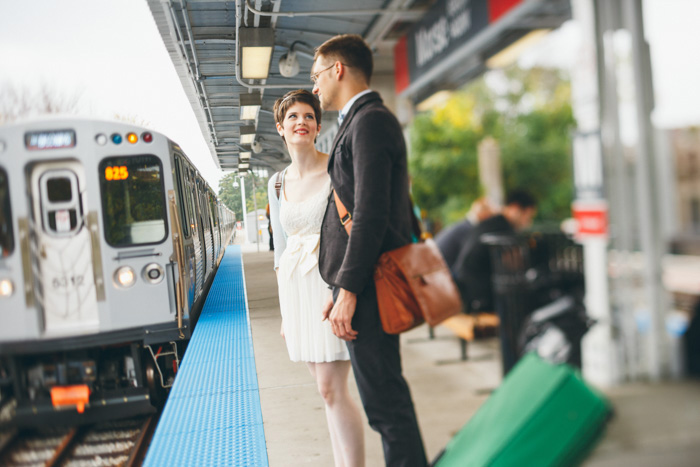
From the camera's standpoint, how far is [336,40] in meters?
1.67

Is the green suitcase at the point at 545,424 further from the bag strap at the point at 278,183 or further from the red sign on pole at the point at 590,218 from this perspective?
the bag strap at the point at 278,183

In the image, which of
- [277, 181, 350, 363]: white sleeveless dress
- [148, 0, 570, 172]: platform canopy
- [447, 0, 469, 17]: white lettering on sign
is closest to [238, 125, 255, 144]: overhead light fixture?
[148, 0, 570, 172]: platform canopy

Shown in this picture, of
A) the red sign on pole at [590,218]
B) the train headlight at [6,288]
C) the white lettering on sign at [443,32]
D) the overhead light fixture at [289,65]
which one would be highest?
the white lettering on sign at [443,32]

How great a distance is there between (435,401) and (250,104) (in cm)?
146

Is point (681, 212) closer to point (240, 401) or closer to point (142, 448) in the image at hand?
point (240, 401)

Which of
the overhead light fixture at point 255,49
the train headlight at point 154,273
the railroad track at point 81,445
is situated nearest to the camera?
the railroad track at point 81,445

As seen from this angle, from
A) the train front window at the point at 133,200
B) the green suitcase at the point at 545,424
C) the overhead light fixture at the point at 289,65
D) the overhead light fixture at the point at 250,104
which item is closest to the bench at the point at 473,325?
the green suitcase at the point at 545,424

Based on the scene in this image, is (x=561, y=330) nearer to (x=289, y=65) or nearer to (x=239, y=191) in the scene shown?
(x=239, y=191)

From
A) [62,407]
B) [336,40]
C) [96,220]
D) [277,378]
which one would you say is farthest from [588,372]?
[96,220]

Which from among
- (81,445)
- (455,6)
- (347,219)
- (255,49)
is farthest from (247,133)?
(81,445)

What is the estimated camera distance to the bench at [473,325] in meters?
2.02

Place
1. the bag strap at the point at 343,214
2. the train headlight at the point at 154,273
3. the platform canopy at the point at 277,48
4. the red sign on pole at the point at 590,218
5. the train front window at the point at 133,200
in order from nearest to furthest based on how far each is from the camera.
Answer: the bag strap at the point at 343,214 < the red sign on pole at the point at 590,218 < the platform canopy at the point at 277,48 < the train front window at the point at 133,200 < the train headlight at the point at 154,273

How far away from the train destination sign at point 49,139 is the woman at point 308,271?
2.53ft

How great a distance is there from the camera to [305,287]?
1.93 meters
